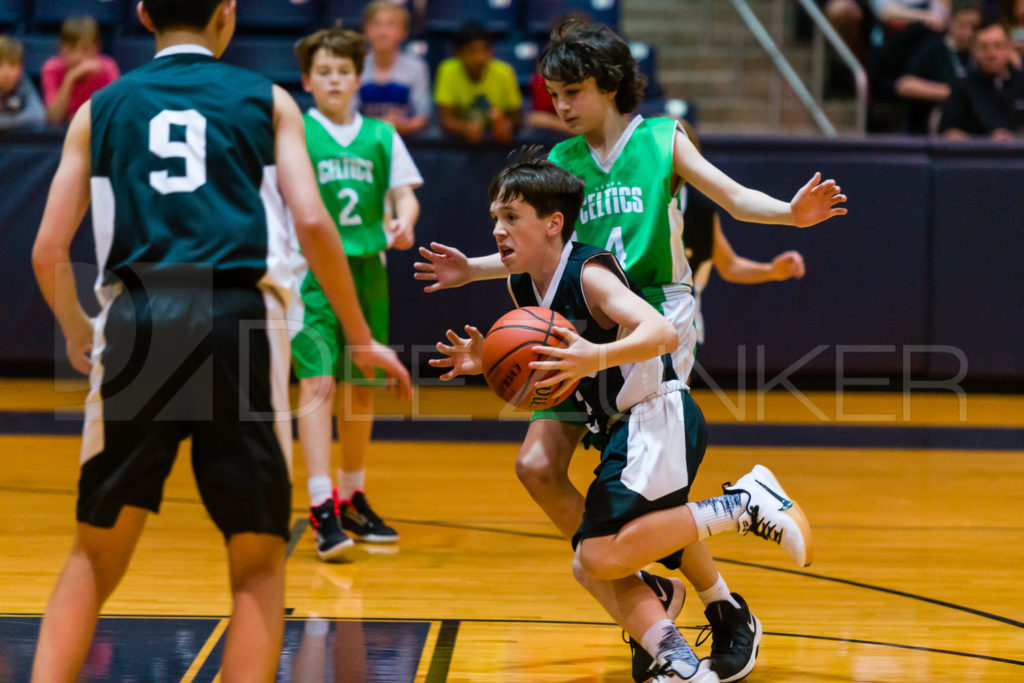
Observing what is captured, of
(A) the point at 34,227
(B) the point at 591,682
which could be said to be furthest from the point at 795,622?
(A) the point at 34,227

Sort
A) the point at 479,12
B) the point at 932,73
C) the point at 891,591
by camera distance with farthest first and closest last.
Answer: the point at 479,12, the point at 932,73, the point at 891,591

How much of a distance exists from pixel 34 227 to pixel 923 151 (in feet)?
19.5

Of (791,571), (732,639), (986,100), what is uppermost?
(986,100)

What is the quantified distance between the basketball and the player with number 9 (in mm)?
598

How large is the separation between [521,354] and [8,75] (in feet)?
21.2

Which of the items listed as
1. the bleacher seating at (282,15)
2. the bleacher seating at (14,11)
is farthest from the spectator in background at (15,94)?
the bleacher seating at (282,15)

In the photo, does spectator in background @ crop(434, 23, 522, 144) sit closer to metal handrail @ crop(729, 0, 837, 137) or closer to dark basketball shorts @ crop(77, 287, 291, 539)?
metal handrail @ crop(729, 0, 837, 137)

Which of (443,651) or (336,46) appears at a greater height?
(336,46)

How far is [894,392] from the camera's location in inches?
333

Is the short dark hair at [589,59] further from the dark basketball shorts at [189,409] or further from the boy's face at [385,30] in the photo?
the boy's face at [385,30]

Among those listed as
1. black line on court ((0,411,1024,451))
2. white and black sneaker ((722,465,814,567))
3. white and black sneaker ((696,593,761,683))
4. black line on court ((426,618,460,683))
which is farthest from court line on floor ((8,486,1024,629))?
black line on court ((0,411,1024,451))

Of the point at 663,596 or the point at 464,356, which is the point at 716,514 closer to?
the point at 663,596

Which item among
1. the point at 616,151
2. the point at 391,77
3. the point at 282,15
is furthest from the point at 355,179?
the point at 282,15

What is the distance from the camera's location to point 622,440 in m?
3.23
